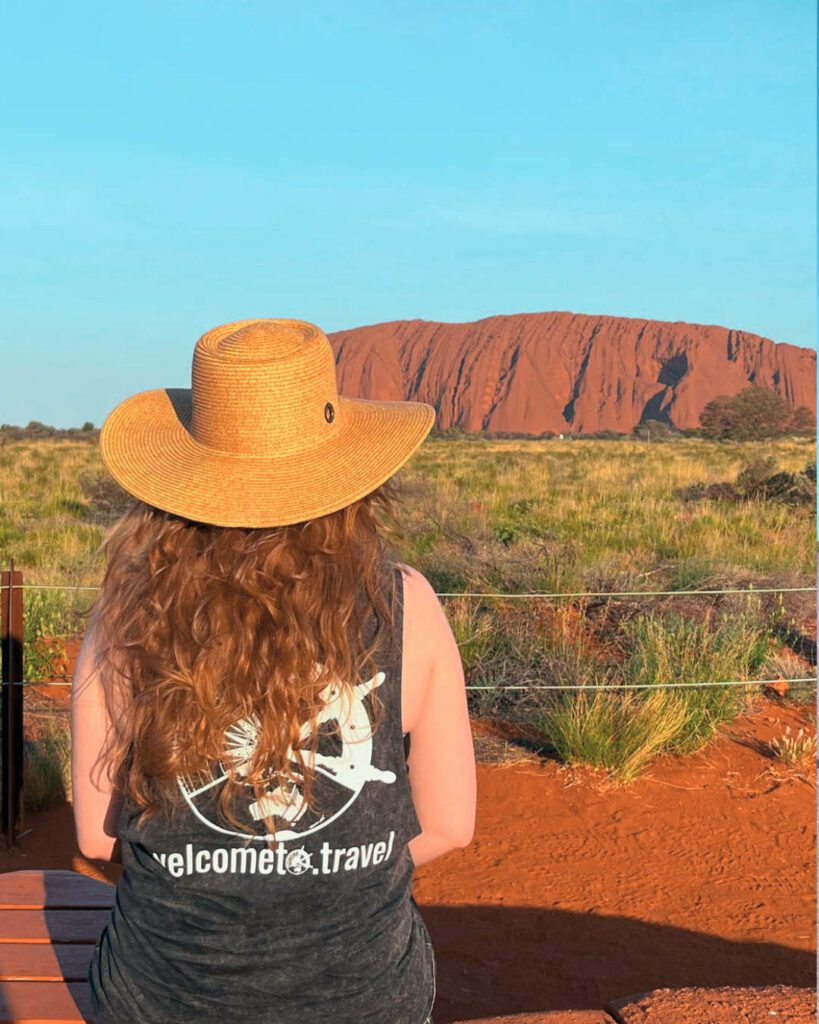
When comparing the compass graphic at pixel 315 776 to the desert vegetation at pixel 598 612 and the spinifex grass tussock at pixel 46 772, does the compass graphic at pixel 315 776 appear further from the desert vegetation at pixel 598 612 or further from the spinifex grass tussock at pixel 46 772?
the spinifex grass tussock at pixel 46 772

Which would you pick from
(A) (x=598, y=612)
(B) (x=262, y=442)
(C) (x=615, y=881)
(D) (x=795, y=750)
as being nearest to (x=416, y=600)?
(B) (x=262, y=442)

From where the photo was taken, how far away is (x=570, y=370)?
12925 centimetres

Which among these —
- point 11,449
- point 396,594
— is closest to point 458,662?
point 396,594

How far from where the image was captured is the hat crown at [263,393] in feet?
5.23

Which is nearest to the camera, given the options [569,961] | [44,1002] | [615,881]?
[44,1002]

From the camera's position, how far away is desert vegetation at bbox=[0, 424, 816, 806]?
16.8ft

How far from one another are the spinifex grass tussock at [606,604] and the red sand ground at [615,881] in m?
0.26

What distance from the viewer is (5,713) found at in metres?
4.45

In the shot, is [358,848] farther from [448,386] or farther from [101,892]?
[448,386]

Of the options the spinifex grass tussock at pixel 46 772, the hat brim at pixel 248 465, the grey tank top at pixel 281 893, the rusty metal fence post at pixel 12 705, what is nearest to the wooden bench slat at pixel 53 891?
the grey tank top at pixel 281 893

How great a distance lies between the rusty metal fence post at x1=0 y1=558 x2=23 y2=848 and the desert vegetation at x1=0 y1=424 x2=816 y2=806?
0.32 m

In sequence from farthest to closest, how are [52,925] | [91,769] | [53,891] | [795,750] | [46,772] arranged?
[795,750] < [46,772] < [53,891] < [52,925] < [91,769]

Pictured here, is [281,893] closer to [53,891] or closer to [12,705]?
[53,891]

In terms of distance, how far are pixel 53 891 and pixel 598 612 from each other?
488 centimetres
